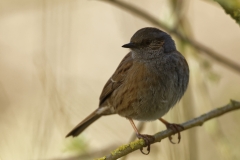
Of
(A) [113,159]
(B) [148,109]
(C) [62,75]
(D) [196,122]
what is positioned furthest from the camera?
(C) [62,75]

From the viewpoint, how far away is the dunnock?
4.07m

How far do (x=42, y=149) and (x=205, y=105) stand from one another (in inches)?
63.0

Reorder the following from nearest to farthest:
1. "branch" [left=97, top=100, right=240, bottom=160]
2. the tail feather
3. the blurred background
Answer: "branch" [left=97, top=100, right=240, bottom=160]
the blurred background
the tail feather

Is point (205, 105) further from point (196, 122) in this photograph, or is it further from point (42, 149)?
point (42, 149)

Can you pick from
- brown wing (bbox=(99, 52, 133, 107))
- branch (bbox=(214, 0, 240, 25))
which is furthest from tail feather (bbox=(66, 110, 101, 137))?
branch (bbox=(214, 0, 240, 25))

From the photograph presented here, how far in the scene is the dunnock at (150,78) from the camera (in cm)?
407

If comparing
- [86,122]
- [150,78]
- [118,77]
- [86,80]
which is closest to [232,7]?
[150,78]

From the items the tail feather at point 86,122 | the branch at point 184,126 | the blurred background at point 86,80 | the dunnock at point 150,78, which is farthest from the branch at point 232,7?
the tail feather at point 86,122

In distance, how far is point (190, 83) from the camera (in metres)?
4.46

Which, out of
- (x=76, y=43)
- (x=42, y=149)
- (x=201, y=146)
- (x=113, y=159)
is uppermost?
(x=113, y=159)

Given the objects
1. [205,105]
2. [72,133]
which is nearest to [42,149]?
[72,133]

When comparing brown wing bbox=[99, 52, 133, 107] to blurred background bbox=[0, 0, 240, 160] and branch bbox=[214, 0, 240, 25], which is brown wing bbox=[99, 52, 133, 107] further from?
branch bbox=[214, 0, 240, 25]

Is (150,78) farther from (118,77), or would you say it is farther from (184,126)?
(184,126)

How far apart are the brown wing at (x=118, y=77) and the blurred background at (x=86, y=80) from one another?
0.74 ft
